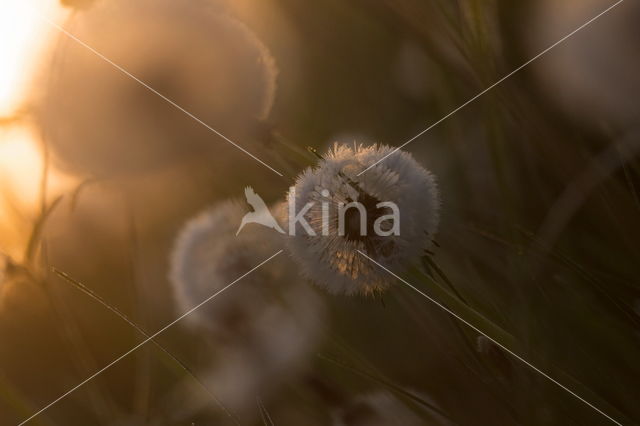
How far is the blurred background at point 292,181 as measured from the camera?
679 millimetres

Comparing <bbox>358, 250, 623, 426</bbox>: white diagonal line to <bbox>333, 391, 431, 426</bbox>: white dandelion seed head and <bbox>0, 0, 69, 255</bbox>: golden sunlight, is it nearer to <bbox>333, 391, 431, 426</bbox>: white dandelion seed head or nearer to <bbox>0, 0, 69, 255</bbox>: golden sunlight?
<bbox>333, 391, 431, 426</bbox>: white dandelion seed head

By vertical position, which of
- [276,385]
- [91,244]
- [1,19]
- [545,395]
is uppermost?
[1,19]

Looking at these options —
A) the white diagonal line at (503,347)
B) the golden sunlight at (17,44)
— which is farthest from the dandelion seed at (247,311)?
the golden sunlight at (17,44)

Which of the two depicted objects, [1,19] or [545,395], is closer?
[545,395]

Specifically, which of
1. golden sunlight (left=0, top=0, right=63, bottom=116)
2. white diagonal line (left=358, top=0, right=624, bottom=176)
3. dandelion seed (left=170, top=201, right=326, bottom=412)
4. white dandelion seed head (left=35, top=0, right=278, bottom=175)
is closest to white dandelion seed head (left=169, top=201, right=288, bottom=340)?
dandelion seed (left=170, top=201, right=326, bottom=412)

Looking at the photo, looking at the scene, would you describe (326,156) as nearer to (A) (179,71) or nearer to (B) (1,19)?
(A) (179,71)

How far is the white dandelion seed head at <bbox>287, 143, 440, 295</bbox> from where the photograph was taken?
640mm

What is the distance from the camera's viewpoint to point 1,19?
784 mm

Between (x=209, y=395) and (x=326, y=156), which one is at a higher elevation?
(x=326, y=156)

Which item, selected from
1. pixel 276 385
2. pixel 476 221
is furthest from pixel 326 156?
pixel 276 385

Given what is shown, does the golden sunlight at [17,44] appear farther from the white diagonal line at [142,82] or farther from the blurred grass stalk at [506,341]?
the blurred grass stalk at [506,341]

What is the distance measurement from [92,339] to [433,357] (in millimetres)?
509

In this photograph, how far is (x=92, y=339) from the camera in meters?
0.76

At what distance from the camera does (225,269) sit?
2.39 ft
